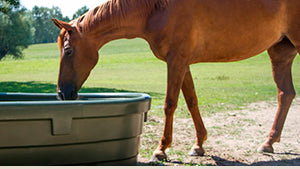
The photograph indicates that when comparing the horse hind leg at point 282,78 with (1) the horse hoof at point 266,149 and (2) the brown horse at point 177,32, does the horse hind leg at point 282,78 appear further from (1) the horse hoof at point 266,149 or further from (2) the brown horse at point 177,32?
(2) the brown horse at point 177,32

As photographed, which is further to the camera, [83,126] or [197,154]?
[197,154]

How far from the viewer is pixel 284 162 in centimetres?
391

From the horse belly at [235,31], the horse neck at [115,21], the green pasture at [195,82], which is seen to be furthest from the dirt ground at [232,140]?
the horse neck at [115,21]

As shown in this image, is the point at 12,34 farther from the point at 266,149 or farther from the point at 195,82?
the point at 266,149

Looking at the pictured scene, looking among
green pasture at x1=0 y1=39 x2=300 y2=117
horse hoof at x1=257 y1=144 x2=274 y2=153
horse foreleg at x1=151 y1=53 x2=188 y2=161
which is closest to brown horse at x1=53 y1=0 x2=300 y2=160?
horse foreleg at x1=151 y1=53 x2=188 y2=161

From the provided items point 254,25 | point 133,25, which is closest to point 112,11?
point 133,25

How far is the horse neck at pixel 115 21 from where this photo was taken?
3.65 meters

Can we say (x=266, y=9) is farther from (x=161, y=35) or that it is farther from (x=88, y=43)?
(x=88, y=43)

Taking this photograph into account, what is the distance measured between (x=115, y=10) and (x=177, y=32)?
0.68m

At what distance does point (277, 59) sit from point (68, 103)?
3052mm

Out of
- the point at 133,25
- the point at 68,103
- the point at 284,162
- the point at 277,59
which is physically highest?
the point at 133,25

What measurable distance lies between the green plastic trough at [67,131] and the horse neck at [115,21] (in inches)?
38.4

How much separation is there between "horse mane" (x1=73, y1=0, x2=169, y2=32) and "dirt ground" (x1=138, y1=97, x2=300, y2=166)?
4.99 ft

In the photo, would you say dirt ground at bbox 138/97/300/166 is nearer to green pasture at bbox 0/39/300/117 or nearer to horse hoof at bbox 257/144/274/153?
horse hoof at bbox 257/144/274/153
